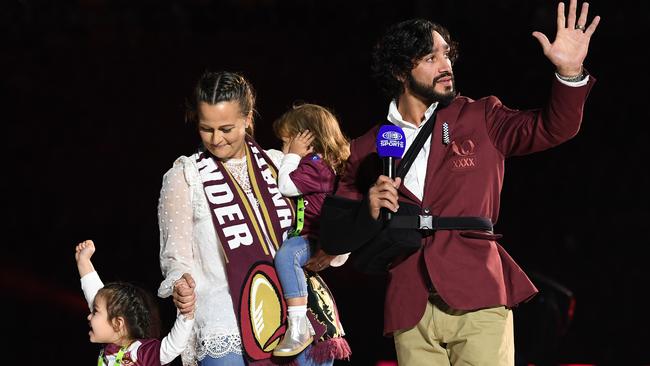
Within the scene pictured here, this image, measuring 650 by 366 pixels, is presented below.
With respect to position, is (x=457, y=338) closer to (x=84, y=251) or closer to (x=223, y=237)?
(x=223, y=237)

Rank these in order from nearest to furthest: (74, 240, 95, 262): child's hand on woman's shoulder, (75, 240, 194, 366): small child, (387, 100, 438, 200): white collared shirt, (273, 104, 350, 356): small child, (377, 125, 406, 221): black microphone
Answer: (377, 125, 406, 221): black microphone → (387, 100, 438, 200): white collared shirt → (273, 104, 350, 356): small child → (75, 240, 194, 366): small child → (74, 240, 95, 262): child's hand on woman's shoulder

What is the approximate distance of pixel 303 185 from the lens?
10.3 feet

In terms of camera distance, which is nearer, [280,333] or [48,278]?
[280,333]

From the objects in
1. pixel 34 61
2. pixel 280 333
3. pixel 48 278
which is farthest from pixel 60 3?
pixel 280 333

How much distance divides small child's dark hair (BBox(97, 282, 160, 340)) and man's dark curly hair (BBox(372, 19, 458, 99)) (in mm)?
984

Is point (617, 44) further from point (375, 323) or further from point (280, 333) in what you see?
point (280, 333)

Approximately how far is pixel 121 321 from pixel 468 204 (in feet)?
3.74

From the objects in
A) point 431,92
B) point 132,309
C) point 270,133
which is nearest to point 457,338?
point 431,92

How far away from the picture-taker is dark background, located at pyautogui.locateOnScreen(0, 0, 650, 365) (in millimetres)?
5258

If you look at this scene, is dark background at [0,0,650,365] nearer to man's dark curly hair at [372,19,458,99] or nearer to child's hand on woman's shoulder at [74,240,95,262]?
child's hand on woman's shoulder at [74,240,95,262]

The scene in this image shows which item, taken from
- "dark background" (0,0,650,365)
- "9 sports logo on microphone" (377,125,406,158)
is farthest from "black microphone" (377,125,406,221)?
"dark background" (0,0,650,365)

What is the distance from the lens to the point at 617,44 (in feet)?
17.5

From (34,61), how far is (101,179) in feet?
2.10

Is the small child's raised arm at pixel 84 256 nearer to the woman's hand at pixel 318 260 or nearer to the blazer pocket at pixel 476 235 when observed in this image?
the woman's hand at pixel 318 260
